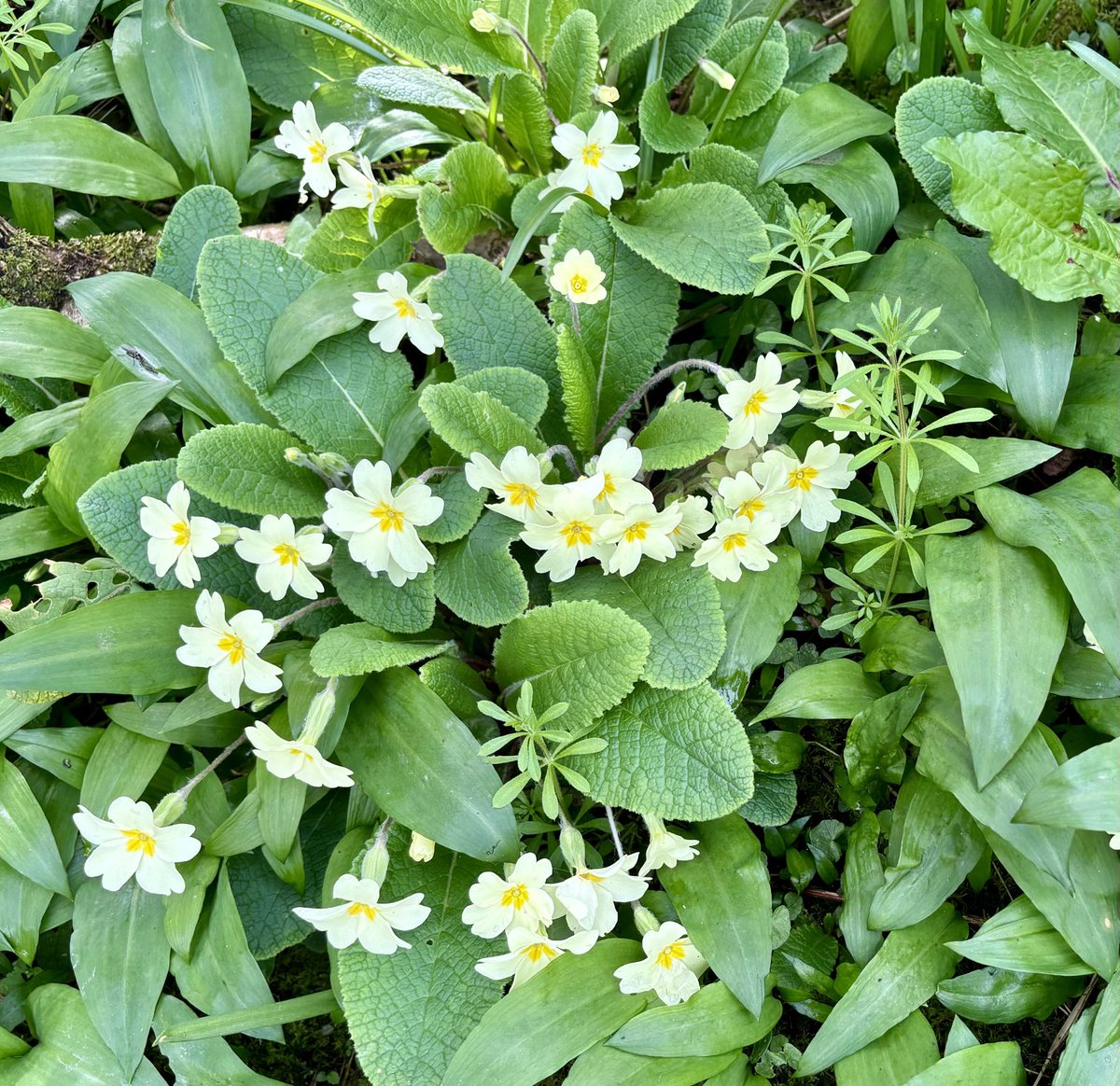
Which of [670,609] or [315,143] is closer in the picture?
[670,609]

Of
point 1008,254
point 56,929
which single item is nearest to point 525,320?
point 1008,254

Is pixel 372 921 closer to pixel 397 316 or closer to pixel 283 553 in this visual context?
pixel 283 553

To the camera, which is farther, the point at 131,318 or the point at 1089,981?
the point at 131,318

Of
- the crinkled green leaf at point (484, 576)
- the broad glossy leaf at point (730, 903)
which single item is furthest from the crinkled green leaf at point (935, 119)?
the broad glossy leaf at point (730, 903)

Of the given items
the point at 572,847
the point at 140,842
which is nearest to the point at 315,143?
the point at 140,842

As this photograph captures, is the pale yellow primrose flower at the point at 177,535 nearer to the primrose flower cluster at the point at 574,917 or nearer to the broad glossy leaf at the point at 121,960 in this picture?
the broad glossy leaf at the point at 121,960

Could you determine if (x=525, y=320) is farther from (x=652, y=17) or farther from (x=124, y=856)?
(x=124, y=856)
